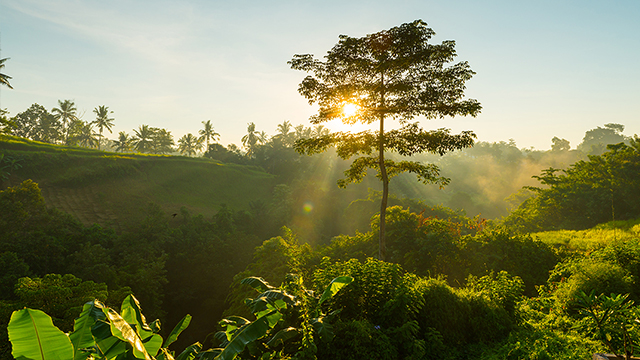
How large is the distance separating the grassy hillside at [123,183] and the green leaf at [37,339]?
3054cm

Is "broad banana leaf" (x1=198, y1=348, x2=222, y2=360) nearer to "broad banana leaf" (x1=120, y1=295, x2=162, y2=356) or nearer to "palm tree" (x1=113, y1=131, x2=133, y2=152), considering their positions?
"broad banana leaf" (x1=120, y1=295, x2=162, y2=356)

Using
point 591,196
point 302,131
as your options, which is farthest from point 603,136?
point 591,196

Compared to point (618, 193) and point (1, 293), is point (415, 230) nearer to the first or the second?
point (618, 193)

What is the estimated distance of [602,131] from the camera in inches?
4850

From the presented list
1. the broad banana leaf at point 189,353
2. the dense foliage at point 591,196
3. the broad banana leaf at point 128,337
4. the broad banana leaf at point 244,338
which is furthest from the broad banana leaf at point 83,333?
the dense foliage at point 591,196

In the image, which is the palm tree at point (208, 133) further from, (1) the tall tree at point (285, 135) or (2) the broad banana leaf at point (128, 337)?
(2) the broad banana leaf at point (128, 337)

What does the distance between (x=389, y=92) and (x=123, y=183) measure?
36.8 meters

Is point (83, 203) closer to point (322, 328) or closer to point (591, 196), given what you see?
point (322, 328)

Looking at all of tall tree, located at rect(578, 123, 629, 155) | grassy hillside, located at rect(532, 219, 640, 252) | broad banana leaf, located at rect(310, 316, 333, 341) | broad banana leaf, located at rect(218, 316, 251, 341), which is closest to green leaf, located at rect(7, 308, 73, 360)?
broad banana leaf, located at rect(218, 316, 251, 341)

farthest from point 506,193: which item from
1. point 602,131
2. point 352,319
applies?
point 602,131

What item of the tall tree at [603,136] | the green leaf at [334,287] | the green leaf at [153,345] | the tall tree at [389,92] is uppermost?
the tall tree at [603,136]

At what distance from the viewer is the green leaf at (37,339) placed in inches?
84.6

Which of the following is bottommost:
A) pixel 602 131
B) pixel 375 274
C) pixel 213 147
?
pixel 375 274

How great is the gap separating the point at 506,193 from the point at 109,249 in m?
66.3
